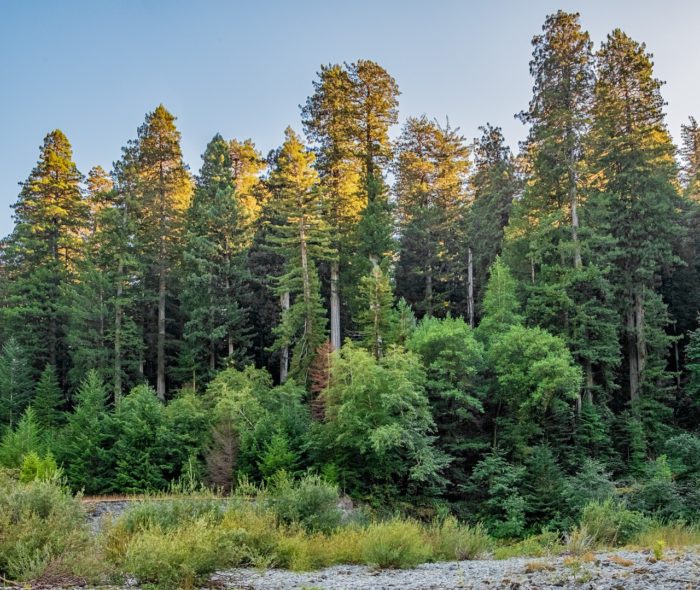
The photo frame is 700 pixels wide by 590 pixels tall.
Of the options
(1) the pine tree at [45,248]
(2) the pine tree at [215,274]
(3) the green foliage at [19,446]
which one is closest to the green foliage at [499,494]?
(2) the pine tree at [215,274]

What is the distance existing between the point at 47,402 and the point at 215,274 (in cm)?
1150

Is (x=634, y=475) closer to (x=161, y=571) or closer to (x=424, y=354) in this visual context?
(x=424, y=354)

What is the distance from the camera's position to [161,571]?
755cm

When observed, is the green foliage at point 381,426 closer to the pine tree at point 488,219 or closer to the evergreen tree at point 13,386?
the pine tree at point 488,219

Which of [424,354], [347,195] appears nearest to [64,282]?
[347,195]

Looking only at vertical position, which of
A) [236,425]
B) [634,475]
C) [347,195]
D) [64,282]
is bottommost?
[634,475]

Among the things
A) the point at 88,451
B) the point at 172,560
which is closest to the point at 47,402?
the point at 88,451

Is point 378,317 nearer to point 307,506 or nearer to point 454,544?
point 307,506

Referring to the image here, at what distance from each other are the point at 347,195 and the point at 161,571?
2753 cm

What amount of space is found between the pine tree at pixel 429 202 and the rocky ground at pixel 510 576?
2749 cm

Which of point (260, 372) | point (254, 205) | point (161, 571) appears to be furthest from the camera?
point (254, 205)

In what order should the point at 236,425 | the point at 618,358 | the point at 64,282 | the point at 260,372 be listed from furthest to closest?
1. the point at 64,282
2. the point at 260,372
3. the point at 618,358
4. the point at 236,425

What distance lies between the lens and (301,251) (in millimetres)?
29969

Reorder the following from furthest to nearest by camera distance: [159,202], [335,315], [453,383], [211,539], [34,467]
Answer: [159,202]
[335,315]
[453,383]
[34,467]
[211,539]
